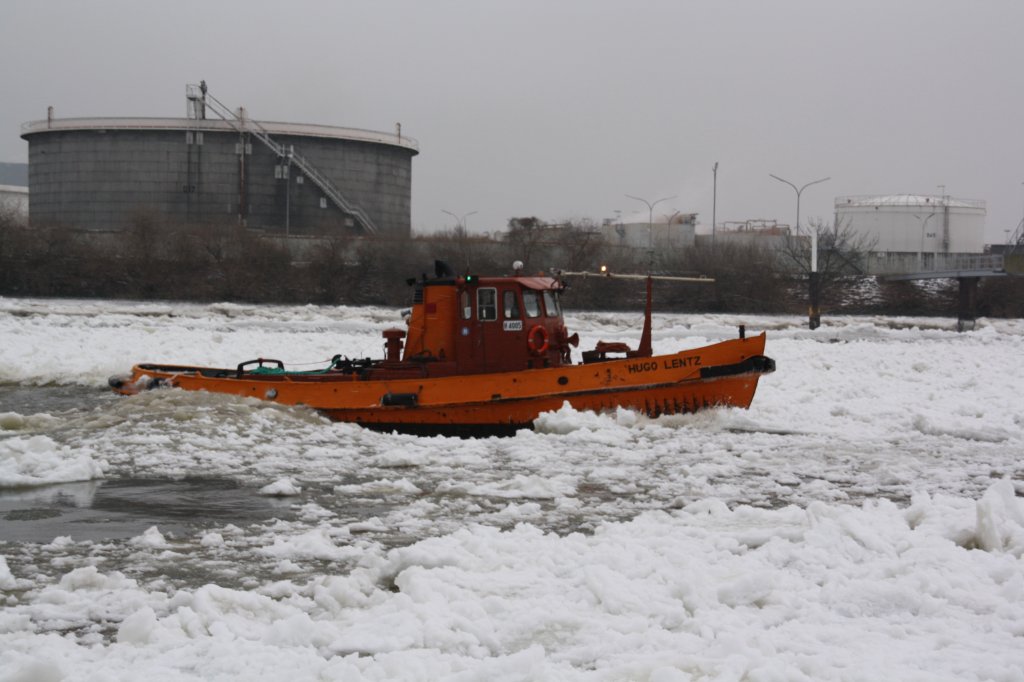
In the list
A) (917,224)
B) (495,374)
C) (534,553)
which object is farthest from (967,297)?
(534,553)

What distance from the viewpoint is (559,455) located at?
1333 cm

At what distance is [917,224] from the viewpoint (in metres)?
74.1

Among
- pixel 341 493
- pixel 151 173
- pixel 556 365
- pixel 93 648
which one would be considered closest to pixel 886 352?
pixel 556 365

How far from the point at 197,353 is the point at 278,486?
14.6 meters

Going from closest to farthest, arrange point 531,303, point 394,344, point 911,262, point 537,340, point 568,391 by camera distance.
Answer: point 568,391
point 537,340
point 531,303
point 394,344
point 911,262

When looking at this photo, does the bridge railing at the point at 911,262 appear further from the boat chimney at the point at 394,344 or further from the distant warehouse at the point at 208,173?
the boat chimney at the point at 394,344

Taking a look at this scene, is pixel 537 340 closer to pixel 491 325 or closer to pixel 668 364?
pixel 491 325

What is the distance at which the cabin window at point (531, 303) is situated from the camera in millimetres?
15805

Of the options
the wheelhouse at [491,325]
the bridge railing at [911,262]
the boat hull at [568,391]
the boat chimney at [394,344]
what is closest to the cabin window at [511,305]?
the wheelhouse at [491,325]

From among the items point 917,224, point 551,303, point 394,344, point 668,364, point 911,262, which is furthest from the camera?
point 917,224

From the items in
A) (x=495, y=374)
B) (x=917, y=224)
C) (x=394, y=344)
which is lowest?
(x=495, y=374)

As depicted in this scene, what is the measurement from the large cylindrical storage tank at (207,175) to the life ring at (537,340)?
4292 cm

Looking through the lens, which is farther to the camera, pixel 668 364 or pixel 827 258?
pixel 827 258

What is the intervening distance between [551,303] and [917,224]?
64526 millimetres
